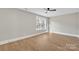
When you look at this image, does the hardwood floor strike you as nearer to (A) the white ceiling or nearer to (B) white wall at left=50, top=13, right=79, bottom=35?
(B) white wall at left=50, top=13, right=79, bottom=35

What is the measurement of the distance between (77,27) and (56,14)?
0.48 metres

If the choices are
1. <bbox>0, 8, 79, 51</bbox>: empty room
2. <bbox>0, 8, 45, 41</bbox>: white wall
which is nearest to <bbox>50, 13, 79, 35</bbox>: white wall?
<bbox>0, 8, 79, 51</bbox>: empty room

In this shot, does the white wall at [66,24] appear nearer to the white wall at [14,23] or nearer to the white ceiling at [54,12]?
the white ceiling at [54,12]

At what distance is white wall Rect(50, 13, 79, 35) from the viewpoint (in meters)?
1.91

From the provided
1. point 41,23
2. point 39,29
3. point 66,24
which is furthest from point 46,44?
point 66,24

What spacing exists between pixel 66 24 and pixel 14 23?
1.04 meters

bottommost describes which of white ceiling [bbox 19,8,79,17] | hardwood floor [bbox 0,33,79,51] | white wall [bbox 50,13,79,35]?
hardwood floor [bbox 0,33,79,51]

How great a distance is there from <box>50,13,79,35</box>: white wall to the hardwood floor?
0.40ft

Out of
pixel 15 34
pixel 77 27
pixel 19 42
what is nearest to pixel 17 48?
pixel 19 42

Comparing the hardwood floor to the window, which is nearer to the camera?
the hardwood floor

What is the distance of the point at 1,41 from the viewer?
1.82 m

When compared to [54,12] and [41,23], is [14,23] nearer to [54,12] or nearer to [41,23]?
[41,23]

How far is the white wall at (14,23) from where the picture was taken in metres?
1.86
